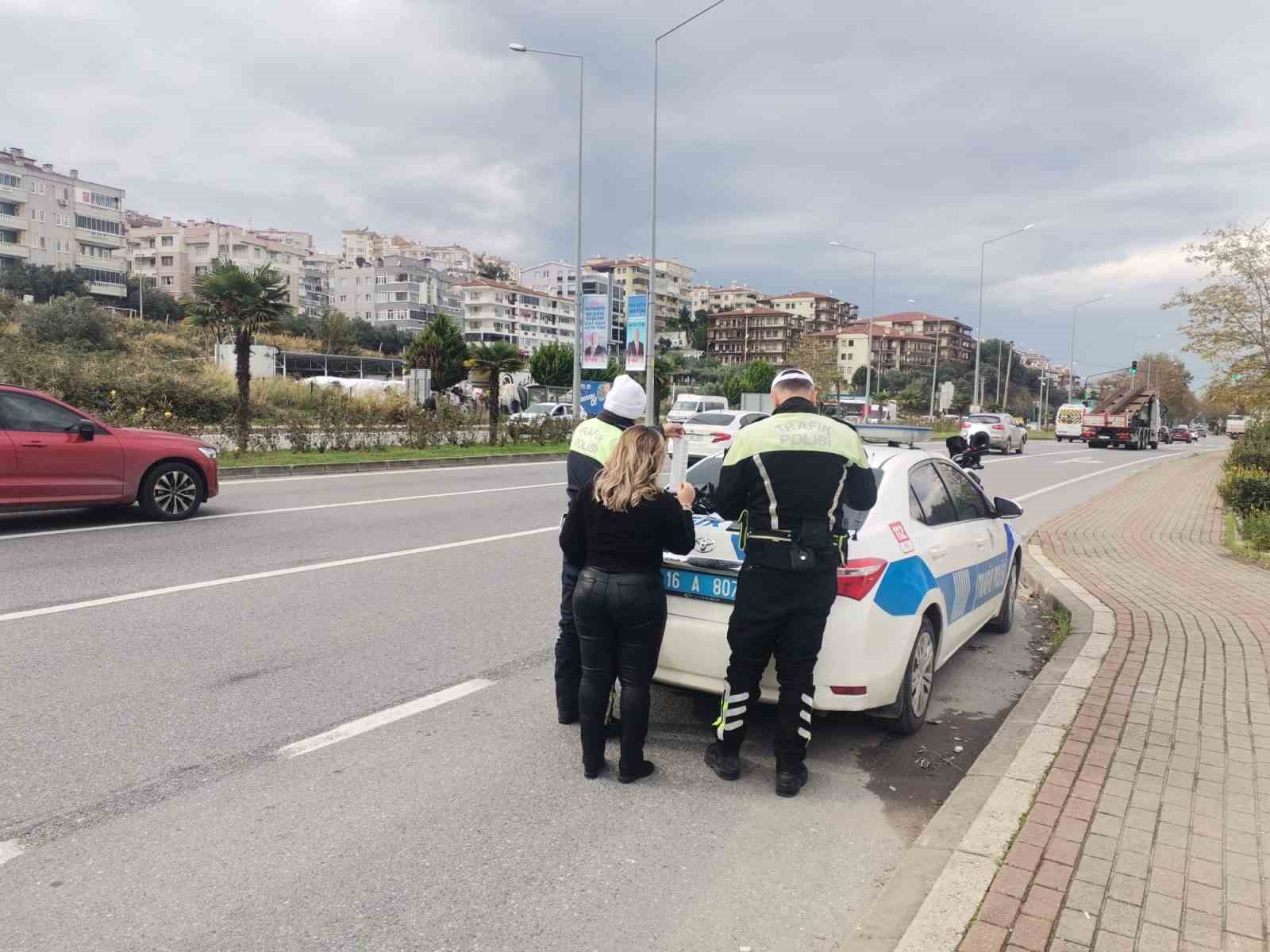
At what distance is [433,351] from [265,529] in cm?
4629

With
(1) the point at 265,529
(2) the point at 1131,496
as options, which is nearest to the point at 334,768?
(1) the point at 265,529

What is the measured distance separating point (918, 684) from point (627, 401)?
2117 millimetres

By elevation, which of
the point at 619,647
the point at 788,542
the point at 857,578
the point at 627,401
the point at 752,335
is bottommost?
the point at 619,647

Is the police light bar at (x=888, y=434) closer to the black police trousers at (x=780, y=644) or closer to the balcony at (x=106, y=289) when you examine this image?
the black police trousers at (x=780, y=644)

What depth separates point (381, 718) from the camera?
4680mm

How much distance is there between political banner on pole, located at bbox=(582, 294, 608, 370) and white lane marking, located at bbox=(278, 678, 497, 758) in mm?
25128

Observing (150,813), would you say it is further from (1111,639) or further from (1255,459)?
(1255,459)

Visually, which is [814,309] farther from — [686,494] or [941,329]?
[686,494]

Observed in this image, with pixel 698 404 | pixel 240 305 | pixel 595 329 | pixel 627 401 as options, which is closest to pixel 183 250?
pixel 698 404

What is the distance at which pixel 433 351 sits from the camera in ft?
181

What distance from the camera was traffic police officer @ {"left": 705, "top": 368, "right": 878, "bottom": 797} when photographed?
3.85m

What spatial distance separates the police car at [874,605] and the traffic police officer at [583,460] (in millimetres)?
438

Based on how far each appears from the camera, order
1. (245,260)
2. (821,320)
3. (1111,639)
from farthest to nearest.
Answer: (821,320)
(245,260)
(1111,639)

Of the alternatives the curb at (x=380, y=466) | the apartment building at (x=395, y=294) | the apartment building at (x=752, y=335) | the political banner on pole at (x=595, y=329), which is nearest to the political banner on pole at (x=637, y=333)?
the political banner on pole at (x=595, y=329)
